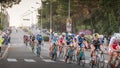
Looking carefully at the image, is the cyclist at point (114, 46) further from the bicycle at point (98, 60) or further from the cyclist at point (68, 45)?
the cyclist at point (68, 45)

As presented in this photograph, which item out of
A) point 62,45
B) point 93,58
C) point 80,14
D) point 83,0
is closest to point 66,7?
point 80,14

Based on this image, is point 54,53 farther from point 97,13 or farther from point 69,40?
point 97,13

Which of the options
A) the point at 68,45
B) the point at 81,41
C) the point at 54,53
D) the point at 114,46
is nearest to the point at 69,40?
the point at 68,45

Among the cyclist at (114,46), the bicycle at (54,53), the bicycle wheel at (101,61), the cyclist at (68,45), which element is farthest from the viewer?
the bicycle at (54,53)

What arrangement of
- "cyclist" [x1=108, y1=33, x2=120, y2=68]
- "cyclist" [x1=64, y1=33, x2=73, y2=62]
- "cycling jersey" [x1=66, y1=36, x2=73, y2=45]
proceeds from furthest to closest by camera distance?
"cycling jersey" [x1=66, y1=36, x2=73, y2=45]
"cyclist" [x1=64, y1=33, x2=73, y2=62]
"cyclist" [x1=108, y1=33, x2=120, y2=68]

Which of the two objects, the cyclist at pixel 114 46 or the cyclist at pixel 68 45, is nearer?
the cyclist at pixel 114 46

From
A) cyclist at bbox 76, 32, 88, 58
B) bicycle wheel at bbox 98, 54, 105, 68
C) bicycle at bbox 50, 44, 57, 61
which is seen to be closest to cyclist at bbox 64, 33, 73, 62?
cyclist at bbox 76, 32, 88, 58

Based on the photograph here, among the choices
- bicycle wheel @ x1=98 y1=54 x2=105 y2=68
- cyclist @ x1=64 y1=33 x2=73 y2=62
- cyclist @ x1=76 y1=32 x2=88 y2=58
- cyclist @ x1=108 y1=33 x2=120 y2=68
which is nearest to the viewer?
cyclist @ x1=108 y1=33 x2=120 y2=68

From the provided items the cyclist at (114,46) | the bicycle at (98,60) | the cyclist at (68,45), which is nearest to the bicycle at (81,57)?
the cyclist at (68,45)

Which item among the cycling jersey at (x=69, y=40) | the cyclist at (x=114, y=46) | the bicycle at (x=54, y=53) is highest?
the cyclist at (x=114, y=46)

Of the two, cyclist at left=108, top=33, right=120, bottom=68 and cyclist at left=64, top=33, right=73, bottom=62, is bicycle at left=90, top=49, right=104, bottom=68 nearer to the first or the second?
cyclist at left=108, top=33, right=120, bottom=68

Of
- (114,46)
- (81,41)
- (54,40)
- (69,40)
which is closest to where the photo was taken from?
(114,46)

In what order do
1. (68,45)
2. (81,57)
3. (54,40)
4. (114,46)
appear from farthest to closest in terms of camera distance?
(54,40), (68,45), (81,57), (114,46)

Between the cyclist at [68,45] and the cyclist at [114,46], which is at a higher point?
the cyclist at [114,46]
